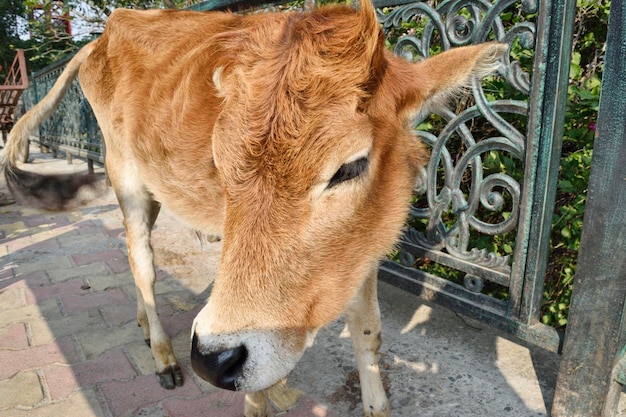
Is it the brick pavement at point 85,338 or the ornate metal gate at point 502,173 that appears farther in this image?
the brick pavement at point 85,338

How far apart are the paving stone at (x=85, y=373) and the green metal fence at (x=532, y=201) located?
2.00 meters

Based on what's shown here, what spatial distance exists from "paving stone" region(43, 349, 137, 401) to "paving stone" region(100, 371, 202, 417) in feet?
0.30

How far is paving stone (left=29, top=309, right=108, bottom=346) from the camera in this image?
10.7 ft

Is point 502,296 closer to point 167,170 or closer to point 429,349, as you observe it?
point 429,349

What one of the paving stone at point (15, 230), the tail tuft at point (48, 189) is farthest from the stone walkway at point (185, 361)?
the paving stone at point (15, 230)

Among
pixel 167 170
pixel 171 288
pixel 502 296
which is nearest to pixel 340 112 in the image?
pixel 167 170

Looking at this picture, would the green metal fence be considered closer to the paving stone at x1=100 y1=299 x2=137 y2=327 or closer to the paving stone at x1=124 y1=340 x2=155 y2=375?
the paving stone at x1=124 y1=340 x2=155 y2=375

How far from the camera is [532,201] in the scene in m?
2.30

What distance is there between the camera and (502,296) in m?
3.23

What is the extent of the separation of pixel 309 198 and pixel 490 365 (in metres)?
2.02

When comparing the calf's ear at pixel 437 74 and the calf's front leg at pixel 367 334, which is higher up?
the calf's ear at pixel 437 74

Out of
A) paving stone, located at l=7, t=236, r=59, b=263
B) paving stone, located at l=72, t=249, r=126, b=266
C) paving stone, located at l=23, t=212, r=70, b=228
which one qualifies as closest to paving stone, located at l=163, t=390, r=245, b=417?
paving stone, located at l=72, t=249, r=126, b=266

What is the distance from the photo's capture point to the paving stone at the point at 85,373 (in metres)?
2.69

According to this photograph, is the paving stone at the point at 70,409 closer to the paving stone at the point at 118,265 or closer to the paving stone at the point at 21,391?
the paving stone at the point at 21,391
